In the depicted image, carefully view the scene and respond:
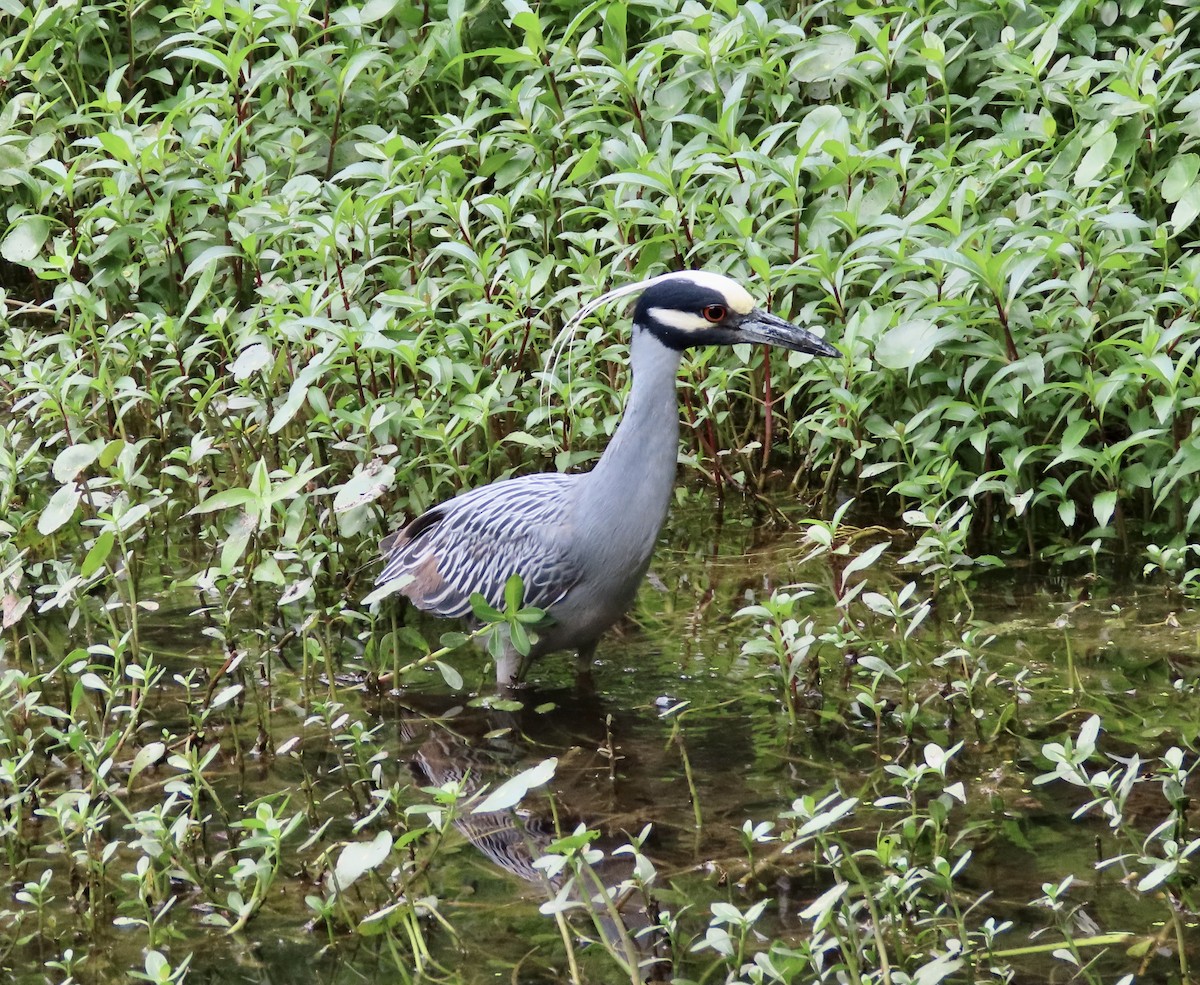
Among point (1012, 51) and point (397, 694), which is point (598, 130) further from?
point (397, 694)

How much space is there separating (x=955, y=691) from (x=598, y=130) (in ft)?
10.7

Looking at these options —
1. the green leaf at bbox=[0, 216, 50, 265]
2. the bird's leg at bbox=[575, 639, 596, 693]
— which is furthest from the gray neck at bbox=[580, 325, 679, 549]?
the green leaf at bbox=[0, 216, 50, 265]

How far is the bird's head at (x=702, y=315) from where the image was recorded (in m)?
4.92

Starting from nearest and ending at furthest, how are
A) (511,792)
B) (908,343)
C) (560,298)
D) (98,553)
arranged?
1. (511,792)
2. (98,553)
3. (908,343)
4. (560,298)

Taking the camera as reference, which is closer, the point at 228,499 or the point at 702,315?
the point at 228,499

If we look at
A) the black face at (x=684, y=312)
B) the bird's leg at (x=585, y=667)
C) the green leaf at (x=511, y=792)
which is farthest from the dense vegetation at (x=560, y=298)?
the green leaf at (x=511, y=792)

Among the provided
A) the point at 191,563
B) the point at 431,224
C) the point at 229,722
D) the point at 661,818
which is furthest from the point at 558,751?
the point at 431,224

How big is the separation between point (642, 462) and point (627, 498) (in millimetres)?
121

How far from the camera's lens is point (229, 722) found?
486 cm

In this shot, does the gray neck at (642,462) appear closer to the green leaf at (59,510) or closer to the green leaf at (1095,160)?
the green leaf at (59,510)

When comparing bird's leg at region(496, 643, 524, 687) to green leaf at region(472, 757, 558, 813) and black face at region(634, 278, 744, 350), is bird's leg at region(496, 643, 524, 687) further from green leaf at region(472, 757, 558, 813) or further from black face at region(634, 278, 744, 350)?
green leaf at region(472, 757, 558, 813)

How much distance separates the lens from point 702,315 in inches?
195

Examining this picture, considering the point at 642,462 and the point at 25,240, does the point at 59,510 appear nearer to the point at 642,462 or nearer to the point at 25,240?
the point at 642,462

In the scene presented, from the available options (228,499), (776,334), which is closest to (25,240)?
(228,499)
